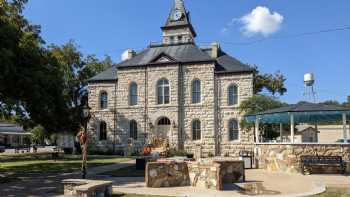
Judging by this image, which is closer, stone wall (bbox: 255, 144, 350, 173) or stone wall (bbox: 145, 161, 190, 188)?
stone wall (bbox: 145, 161, 190, 188)

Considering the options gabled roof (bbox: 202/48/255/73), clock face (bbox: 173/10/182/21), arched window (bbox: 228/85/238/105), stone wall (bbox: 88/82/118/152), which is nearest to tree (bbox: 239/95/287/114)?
arched window (bbox: 228/85/238/105)

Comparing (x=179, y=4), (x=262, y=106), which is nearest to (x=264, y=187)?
(x=262, y=106)

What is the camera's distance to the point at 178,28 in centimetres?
4294

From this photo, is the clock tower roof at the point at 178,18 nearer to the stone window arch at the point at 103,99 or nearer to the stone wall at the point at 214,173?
the stone window arch at the point at 103,99

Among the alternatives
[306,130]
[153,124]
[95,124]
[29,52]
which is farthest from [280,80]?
[29,52]

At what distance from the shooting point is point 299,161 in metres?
17.2

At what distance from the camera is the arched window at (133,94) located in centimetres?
3416

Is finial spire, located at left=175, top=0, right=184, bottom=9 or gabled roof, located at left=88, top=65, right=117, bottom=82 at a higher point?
finial spire, located at left=175, top=0, right=184, bottom=9

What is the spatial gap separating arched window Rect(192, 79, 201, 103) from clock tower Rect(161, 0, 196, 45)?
34.8ft

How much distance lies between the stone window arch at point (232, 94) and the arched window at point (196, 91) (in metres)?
2.65

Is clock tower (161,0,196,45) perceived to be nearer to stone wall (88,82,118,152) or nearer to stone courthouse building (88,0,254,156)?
stone courthouse building (88,0,254,156)

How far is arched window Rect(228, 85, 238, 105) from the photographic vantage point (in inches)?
1259

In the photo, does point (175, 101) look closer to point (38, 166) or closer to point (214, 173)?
point (38, 166)

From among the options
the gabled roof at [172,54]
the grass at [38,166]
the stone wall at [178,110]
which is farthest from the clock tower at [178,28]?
the grass at [38,166]
